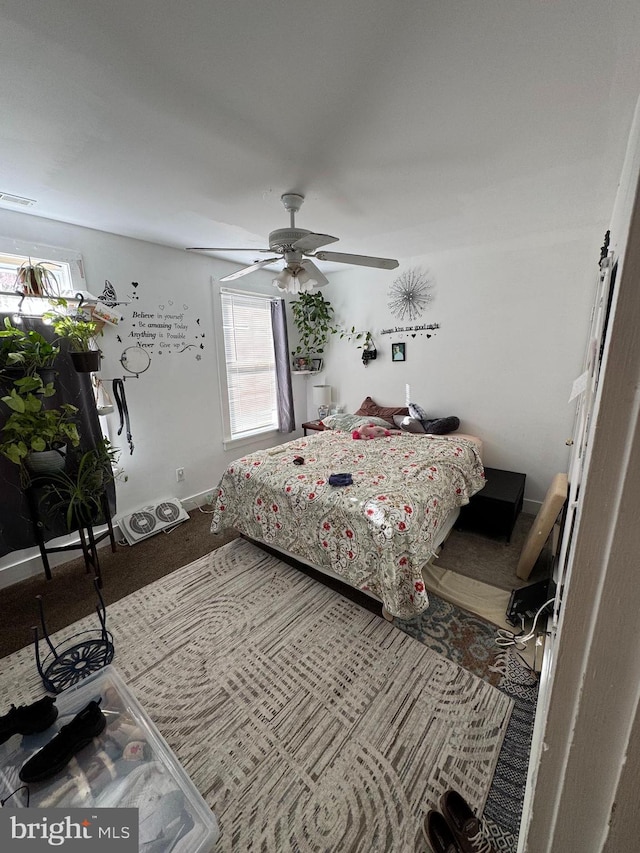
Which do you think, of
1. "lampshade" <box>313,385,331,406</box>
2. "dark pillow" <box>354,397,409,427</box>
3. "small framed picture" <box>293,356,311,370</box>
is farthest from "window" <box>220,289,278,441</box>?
"dark pillow" <box>354,397,409,427</box>

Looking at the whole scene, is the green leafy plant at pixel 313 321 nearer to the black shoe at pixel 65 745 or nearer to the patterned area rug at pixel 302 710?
the patterned area rug at pixel 302 710

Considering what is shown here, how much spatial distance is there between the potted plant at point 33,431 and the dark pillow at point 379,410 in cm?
272

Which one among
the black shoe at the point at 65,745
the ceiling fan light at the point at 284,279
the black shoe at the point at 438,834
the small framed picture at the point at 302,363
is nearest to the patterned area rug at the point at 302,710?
the black shoe at the point at 438,834

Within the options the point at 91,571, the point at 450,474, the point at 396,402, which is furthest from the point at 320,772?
the point at 396,402

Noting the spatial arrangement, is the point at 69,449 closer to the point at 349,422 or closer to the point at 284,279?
the point at 284,279

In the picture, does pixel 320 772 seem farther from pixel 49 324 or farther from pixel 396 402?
pixel 396 402

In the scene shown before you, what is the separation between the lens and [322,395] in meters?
4.27

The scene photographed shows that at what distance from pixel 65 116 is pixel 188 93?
1.74 feet

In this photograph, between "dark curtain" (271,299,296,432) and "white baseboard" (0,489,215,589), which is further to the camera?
"dark curtain" (271,299,296,432)

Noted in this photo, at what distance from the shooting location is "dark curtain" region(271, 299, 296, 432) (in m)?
4.01

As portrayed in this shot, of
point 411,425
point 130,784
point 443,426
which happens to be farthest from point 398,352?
point 130,784

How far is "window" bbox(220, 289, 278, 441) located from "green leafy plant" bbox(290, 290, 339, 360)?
0.41m

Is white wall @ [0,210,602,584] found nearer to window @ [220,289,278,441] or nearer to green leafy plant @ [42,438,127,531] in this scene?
window @ [220,289,278,441]

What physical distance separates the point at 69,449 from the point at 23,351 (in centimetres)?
71
